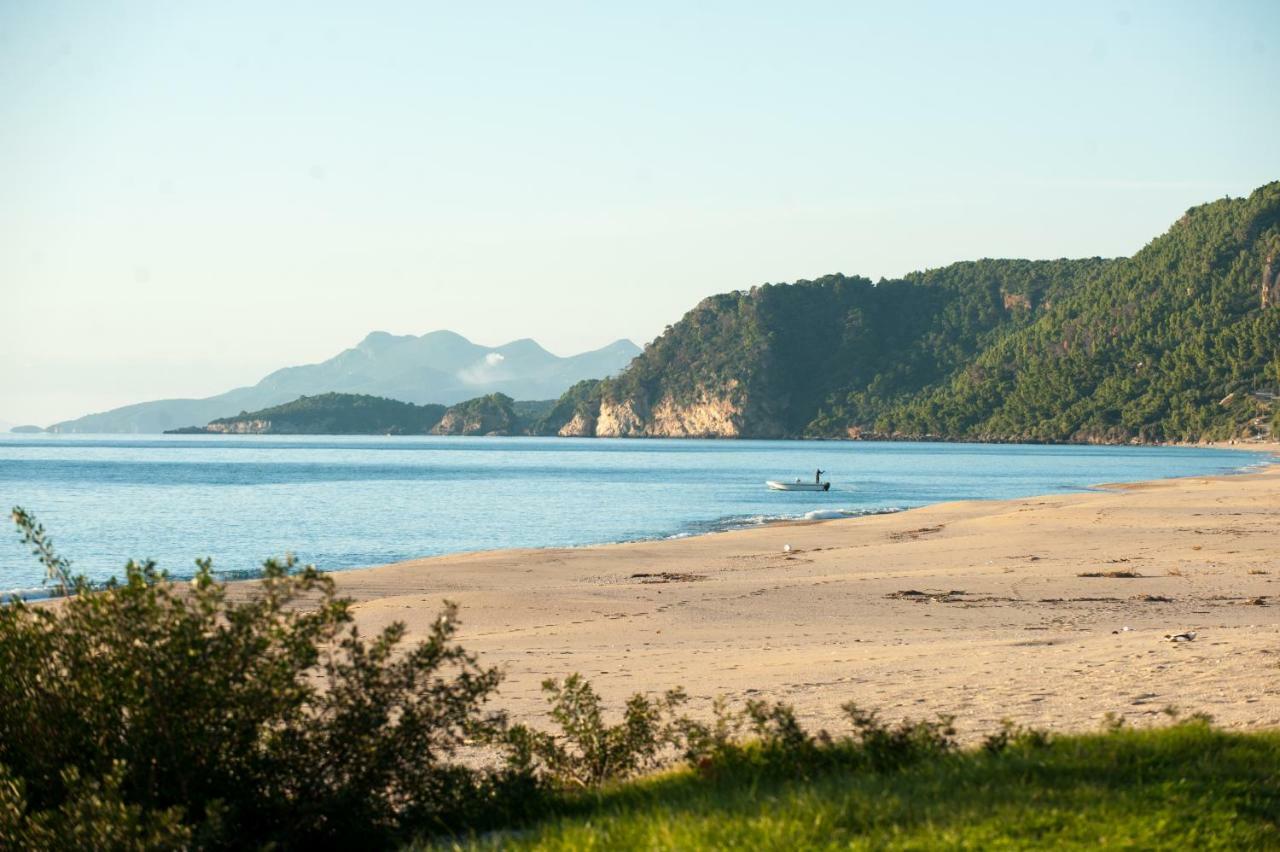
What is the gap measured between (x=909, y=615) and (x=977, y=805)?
13065 mm

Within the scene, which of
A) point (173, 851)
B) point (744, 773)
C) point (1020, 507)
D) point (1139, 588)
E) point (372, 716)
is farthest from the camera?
point (1020, 507)

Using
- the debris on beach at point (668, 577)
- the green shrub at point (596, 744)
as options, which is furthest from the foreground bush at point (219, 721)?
the debris on beach at point (668, 577)

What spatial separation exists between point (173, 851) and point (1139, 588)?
59.4 feet

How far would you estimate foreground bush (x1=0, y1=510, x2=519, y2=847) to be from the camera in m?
5.99

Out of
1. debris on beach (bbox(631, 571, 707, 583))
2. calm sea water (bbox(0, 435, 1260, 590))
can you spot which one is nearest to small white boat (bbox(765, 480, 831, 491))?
calm sea water (bbox(0, 435, 1260, 590))

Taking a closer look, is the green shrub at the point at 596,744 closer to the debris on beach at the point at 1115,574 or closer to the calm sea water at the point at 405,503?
the debris on beach at the point at 1115,574

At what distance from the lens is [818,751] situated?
23.2 ft

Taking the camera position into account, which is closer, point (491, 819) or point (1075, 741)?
point (491, 819)

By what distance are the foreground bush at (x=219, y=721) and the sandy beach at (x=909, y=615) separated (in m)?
4.06

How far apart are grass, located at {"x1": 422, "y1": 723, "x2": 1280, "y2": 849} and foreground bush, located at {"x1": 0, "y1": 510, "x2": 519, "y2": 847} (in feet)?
1.77

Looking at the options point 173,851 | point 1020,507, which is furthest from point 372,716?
point 1020,507

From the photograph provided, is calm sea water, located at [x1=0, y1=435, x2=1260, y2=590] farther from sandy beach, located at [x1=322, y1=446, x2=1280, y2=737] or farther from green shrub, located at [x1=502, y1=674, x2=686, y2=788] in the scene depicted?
green shrub, located at [x1=502, y1=674, x2=686, y2=788]

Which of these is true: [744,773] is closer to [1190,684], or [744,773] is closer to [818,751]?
[818,751]

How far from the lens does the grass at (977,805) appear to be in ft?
17.8
